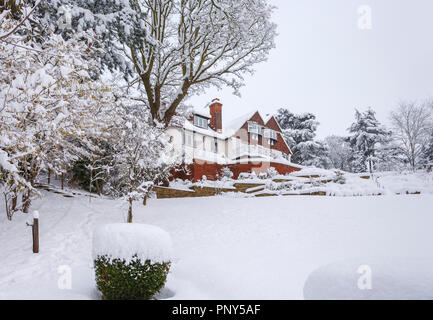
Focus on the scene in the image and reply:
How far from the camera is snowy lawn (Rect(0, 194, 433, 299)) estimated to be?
5.33m

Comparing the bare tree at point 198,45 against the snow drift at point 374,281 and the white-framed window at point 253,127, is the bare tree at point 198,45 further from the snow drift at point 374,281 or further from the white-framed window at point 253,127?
the white-framed window at point 253,127

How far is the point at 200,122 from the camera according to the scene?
2731cm

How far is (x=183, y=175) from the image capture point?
22625 mm

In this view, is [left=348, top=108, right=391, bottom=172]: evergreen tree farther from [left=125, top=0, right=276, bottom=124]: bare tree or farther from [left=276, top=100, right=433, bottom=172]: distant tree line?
[left=125, top=0, right=276, bottom=124]: bare tree

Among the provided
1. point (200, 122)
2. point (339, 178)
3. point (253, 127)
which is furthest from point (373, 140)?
point (339, 178)

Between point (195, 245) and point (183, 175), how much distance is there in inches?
583

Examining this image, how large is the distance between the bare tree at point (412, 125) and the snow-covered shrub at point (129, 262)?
3006 centimetres

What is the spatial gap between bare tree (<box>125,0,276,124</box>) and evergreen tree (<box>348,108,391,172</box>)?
80.8ft

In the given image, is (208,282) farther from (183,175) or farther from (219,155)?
(219,155)

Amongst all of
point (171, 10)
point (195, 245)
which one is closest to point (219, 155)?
point (171, 10)

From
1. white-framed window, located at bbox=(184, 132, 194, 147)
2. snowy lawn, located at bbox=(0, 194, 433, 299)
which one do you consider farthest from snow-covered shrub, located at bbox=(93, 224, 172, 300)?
white-framed window, located at bbox=(184, 132, 194, 147)

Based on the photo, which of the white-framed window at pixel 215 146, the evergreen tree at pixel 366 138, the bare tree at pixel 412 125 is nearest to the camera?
the white-framed window at pixel 215 146

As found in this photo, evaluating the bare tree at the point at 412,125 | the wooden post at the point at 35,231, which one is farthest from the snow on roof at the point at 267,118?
the wooden post at the point at 35,231

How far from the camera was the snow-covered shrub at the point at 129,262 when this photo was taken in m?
4.23
